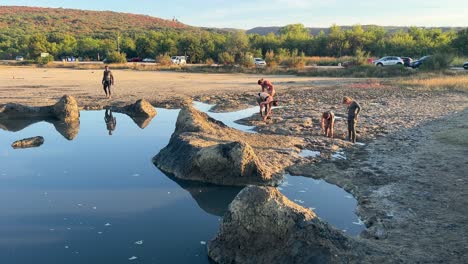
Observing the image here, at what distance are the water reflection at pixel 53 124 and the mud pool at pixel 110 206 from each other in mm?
2284

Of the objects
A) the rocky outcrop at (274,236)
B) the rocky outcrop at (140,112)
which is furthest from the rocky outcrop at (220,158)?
the rocky outcrop at (140,112)

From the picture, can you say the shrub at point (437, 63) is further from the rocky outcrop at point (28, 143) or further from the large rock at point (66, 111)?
the rocky outcrop at point (28, 143)

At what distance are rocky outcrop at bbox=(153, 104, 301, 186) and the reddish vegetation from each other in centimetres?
12624

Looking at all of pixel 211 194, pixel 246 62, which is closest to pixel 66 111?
pixel 211 194

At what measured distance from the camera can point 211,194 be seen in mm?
9844

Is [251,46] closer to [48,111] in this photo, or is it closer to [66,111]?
[48,111]

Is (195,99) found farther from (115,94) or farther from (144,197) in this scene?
(144,197)

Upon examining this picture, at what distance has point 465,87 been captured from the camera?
2800cm

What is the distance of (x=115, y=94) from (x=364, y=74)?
2359 cm

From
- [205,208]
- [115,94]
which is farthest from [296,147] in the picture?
[115,94]

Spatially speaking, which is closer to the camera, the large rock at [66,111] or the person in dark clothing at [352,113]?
the person in dark clothing at [352,113]

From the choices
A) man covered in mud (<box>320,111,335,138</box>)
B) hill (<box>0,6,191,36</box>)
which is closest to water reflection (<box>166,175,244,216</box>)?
man covered in mud (<box>320,111,335,138</box>)

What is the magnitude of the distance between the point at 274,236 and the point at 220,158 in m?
4.08

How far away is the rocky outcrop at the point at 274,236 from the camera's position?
19.6 feet
